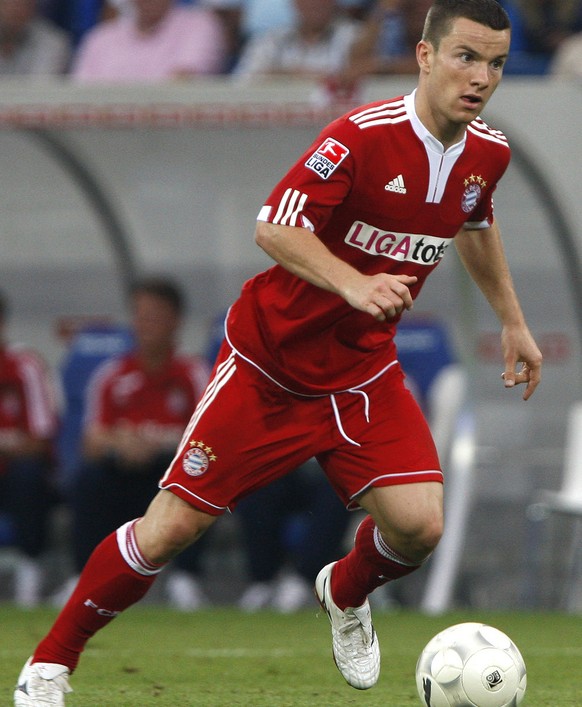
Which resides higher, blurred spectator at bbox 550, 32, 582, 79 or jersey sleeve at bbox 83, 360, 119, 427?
blurred spectator at bbox 550, 32, 582, 79

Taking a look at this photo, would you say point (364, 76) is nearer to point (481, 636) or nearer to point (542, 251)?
point (542, 251)

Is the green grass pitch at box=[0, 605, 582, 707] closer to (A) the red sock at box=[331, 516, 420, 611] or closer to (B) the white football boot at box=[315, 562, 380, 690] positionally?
(B) the white football boot at box=[315, 562, 380, 690]

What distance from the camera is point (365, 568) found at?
4688 mm

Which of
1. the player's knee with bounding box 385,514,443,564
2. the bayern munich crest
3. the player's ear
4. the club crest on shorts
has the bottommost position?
the player's knee with bounding box 385,514,443,564

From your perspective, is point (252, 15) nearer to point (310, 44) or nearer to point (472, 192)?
point (310, 44)

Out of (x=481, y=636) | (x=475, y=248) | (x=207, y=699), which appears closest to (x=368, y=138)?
(x=475, y=248)

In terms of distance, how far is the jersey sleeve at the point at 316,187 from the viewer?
164 inches

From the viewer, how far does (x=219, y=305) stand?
29.3ft

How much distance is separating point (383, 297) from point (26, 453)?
193 inches

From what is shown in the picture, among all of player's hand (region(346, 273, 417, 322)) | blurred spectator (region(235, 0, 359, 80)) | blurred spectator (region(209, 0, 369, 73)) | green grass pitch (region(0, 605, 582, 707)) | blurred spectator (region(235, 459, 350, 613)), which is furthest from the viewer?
blurred spectator (region(209, 0, 369, 73))

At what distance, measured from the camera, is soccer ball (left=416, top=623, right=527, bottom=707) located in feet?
13.8

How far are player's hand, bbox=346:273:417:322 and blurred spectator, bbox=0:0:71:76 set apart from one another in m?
6.15

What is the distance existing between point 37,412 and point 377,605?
220 centimetres

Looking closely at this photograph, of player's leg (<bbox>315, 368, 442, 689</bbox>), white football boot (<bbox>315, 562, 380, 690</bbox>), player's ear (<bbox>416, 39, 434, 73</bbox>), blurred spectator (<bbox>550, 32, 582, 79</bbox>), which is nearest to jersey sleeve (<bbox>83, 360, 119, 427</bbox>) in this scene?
blurred spectator (<bbox>550, 32, 582, 79</bbox>)
